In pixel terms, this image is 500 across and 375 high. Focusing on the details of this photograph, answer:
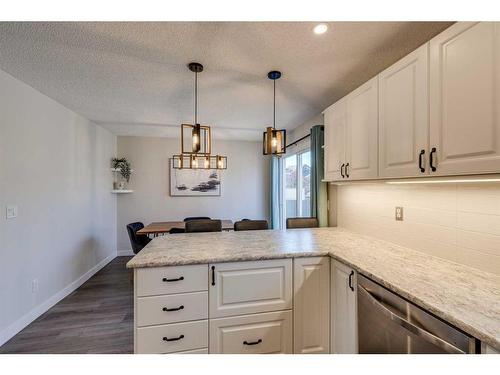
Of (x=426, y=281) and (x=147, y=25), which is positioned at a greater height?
(x=147, y=25)

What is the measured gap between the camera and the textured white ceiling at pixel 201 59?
1.48 m

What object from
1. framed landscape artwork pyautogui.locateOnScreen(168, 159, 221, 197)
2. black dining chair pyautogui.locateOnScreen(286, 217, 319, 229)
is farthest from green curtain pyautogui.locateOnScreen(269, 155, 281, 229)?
black dining chair pyautogui.locateOnScreen(286, 217, 319, 229)

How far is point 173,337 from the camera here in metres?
1.46

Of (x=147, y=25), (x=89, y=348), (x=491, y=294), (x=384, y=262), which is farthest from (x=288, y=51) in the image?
(x=89, y=348)

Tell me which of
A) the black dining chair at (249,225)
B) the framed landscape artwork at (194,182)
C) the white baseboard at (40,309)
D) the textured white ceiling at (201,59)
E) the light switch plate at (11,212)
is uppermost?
the textured white ceiling at (201,59)

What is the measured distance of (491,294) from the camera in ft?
3.32

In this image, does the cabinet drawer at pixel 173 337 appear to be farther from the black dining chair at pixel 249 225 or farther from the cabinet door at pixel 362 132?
the cabinet door at pixel 362 132

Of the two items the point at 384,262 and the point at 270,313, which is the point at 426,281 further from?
the point at 270,313

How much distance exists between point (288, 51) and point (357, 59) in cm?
60

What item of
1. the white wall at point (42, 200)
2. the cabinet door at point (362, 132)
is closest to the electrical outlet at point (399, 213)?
the cabinet door at point (362, 132)

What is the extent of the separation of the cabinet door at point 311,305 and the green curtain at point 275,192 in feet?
10.3

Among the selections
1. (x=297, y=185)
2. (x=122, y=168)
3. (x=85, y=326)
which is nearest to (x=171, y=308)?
(x=85, y=326)

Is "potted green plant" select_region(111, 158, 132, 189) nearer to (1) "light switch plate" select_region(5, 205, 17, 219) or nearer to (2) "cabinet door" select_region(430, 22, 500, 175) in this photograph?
(1) "light switch plate" select_region(5, 205, 17, 219)
